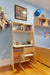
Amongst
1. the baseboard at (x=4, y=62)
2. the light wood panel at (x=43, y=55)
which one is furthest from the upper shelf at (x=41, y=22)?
the baseboard at (x=4, y=62)

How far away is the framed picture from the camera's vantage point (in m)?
2.39

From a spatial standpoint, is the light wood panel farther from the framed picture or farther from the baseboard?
the framed picture

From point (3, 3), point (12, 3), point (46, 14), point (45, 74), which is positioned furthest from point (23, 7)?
point (45, 74)

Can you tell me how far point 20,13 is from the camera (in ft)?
8.11

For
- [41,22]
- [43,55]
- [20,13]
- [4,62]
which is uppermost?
[20,13]

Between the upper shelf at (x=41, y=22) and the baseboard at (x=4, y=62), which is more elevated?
the upper shelf at (x=41, y=22)

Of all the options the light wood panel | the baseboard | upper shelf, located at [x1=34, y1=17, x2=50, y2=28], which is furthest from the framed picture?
the baseboard


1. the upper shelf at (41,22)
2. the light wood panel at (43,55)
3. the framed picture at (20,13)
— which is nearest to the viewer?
the light wood panel at (43,55)

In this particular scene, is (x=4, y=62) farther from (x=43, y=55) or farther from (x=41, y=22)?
(x=41, y=22)

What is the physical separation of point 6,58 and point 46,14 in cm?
294

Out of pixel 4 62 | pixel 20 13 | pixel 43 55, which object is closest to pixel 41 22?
pixel 20 13

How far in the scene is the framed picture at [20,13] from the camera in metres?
2.39

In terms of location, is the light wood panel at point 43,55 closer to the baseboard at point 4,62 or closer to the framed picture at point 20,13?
the baseboard at point 4,62

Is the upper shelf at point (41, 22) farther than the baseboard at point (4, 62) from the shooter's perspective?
Yes
